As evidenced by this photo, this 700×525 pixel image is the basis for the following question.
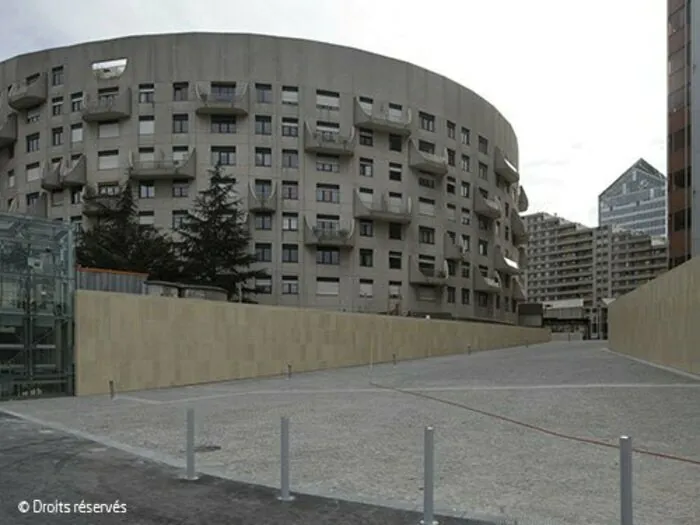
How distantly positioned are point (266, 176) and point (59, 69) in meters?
20.7

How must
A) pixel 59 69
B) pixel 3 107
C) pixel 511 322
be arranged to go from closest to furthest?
pixel 59 69 < pixel 3 107 < pixel 511 322

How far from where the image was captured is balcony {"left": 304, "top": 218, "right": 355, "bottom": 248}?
5900 centimetres

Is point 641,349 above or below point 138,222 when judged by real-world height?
below

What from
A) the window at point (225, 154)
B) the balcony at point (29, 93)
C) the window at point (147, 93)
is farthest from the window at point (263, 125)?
the balcony at point (29, 93)

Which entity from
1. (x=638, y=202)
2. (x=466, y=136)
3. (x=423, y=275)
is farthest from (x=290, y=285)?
(x=638, y=202)

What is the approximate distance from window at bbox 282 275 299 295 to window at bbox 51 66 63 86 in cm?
2586

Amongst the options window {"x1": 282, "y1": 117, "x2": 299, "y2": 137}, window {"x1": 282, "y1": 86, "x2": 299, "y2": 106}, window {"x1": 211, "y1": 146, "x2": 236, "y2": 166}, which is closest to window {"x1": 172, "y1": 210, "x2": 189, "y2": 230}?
window {"x1": 211, "y1": 146, "x2": 236, "y2": 166}

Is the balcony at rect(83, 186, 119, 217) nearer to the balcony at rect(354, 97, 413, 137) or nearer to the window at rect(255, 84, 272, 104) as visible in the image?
the window at rect(255, 84, 272, 104)

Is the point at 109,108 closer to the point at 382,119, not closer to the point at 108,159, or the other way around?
the point at 108,159

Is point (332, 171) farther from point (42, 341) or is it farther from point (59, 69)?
Result: point (42, 341)

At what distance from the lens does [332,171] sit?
201ft

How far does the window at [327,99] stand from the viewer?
6119cm

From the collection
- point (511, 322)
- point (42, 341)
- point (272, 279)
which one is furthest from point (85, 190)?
point (511, 322)

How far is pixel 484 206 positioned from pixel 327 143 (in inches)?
814
